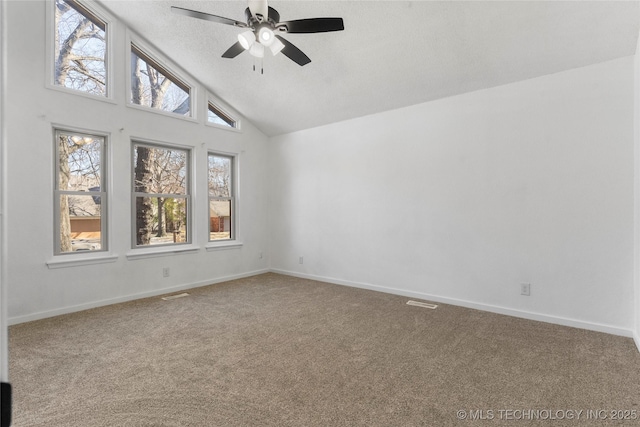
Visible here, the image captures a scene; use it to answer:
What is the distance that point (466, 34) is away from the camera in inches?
123

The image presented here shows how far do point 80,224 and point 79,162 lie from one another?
0.75m

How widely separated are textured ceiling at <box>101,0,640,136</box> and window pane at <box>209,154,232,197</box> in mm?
1053

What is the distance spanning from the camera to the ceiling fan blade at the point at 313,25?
97.2 inches

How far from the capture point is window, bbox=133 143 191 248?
4469mm

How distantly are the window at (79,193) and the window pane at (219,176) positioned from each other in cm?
155

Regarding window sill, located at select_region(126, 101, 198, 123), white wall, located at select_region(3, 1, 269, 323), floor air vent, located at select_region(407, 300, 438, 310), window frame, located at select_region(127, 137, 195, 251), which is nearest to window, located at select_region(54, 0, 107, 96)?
white wall, located at select_region(3, 1, 269, 323)

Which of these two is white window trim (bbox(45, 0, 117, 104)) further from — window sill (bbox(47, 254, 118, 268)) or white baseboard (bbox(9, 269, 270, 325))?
white baseboard (bbox(9, 269, 270, 325))

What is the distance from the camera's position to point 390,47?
3.48 metres

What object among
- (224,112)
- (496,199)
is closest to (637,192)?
(496,199)

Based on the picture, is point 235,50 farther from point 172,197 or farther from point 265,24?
point 172,197

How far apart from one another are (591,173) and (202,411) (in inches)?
152

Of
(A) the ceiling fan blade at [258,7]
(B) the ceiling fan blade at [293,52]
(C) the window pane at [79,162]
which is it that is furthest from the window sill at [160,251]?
(A) the ceiling fan blade at [258,7]

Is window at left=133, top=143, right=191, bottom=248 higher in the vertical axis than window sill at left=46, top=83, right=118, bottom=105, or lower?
lower

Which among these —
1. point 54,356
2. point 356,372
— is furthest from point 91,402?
point 356,372
